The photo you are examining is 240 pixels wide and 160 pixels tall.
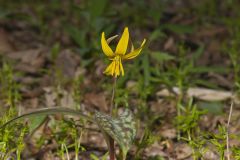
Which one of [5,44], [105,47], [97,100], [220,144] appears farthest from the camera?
[5,44]

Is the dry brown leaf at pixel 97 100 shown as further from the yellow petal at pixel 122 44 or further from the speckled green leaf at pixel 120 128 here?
the yellow petal at pixel 122 44

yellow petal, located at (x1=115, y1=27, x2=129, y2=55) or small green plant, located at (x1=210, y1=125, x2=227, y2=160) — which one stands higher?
yellow petal, located at (x1=115, y1=27, x2=129, y2=55)

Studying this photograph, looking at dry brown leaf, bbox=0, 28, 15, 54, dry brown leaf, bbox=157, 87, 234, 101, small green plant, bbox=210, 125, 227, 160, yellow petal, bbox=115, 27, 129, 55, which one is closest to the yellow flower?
yellow petal, bbox=115, 27, 129, 55

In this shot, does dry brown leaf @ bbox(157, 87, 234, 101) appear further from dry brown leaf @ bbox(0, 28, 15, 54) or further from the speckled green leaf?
dry brown leaf @ bbox(0, 28, 15, 54)

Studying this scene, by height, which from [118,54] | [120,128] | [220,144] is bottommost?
[220,144]

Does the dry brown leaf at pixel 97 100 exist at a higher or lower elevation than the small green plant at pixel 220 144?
higher

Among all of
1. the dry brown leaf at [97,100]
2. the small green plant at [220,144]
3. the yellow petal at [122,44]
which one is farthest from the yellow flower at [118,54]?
the dry brown leaf at [97,100]

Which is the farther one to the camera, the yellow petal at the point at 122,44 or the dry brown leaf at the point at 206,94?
the dry brown leaf at the point at 206,94

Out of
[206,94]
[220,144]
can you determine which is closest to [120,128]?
[220,144]

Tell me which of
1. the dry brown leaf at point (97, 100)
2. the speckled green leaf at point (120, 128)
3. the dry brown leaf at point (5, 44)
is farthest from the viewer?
the dry brown leaf at point (5, 44)

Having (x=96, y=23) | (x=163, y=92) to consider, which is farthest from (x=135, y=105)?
(x=96, y=23)

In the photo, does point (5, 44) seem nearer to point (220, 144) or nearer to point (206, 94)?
point (206, 94)
